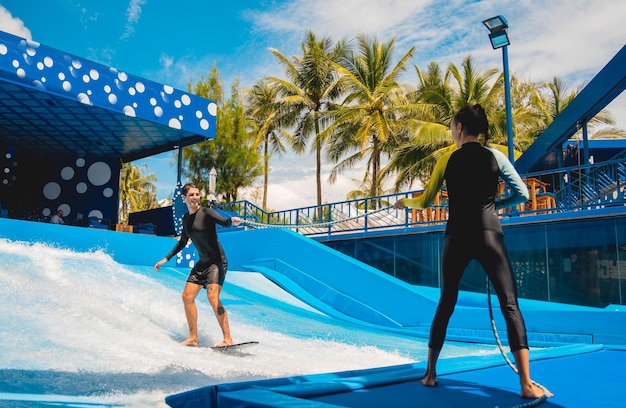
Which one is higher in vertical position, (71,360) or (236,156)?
(236,156)

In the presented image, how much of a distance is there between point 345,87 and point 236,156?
864 cm

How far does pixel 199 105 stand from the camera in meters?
15.1

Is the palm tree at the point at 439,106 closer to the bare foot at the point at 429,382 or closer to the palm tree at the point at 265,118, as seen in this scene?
the palm tree at the point at 265,118

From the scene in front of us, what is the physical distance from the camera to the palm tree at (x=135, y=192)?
44844 mm

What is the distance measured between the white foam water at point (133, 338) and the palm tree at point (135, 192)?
34.5m

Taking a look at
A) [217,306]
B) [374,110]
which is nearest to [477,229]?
[217,306]

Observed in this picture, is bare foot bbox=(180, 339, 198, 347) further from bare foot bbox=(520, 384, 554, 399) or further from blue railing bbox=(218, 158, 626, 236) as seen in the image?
bare foot bbox=(520, 384, 554, 399)

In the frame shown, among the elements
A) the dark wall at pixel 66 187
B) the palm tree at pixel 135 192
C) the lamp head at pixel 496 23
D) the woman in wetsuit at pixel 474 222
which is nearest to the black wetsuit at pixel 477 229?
the woman in wetsuit at pixel 474 222

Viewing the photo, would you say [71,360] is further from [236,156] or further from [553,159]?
[236,156]

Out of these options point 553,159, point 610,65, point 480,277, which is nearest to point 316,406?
point 480,277

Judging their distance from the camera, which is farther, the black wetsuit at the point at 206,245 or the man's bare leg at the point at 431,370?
the black wetsuit at the point at 206,245

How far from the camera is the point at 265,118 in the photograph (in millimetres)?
36812

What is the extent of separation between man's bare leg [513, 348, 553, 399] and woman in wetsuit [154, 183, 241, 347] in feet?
11.9

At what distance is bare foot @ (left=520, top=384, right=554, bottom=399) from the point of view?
2.79 meters
